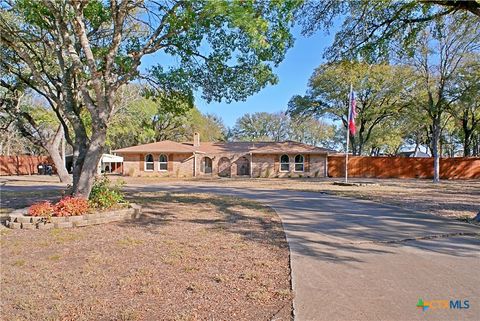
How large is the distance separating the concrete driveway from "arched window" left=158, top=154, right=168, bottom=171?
80.8ft

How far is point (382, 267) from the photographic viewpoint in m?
4.51

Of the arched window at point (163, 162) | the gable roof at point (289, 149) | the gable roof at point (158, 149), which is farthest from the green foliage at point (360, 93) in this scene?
the arched window at point (163, 162)

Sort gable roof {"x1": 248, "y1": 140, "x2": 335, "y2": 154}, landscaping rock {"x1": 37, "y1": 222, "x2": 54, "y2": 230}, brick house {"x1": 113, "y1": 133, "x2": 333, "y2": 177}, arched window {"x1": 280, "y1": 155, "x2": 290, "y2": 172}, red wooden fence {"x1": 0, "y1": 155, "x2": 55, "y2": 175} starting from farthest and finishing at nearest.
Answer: red wooden fence {"x1": 0, "y1": 155, "x2": 55, "y2": 175}, arched window {"x1": 280, "y1": 155, "x2": 290, "y2": 172}, brick house {"x1": 113, "y1": 133, "x2": 333, "y2": 177}, gable roof {"x1": 248, "y1": 140, "x2": 335, "y2": 154}, landscaping rock {"x1": 37, "y1": 222, "x2": 54, "y2": 230}

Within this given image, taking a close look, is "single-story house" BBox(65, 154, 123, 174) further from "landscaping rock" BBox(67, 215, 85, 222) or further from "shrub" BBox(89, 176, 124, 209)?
"landscaping rock" BBox(67, 215, 85, 222)

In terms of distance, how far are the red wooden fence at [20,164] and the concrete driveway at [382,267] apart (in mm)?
37101

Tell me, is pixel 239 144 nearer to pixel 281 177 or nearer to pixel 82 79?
pixel 281 177

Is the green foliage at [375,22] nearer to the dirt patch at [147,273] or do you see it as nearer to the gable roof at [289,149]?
the dirt patch at [147,273]

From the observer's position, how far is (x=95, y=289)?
12.5 feet

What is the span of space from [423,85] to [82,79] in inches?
1029

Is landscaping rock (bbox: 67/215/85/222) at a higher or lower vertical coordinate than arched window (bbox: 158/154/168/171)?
lower

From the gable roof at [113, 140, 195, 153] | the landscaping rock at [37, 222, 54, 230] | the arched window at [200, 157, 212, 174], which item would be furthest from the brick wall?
the landscaping rock at [37, 222, 54, 230]

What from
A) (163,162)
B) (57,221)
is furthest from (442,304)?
(163,162)

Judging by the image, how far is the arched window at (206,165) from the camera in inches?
1262

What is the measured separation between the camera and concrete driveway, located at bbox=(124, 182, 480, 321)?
324 cm
